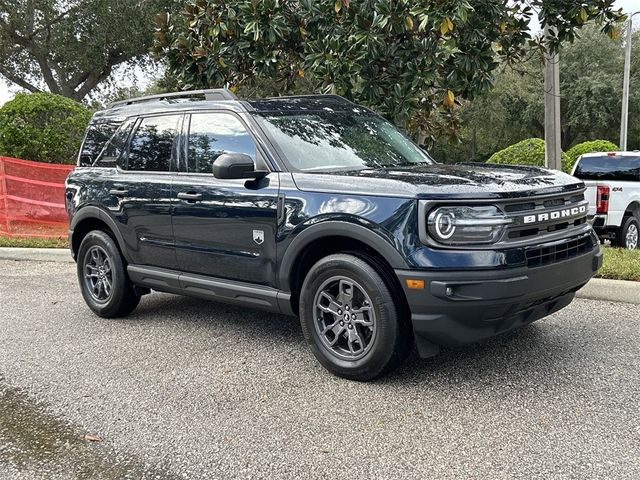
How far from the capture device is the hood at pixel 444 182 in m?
3.72

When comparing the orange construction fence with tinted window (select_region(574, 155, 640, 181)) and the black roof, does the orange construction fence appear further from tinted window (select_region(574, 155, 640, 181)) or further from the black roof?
tinted window (select_region(574, 155, 640, 181))

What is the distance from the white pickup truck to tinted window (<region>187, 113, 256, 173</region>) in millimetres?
5756

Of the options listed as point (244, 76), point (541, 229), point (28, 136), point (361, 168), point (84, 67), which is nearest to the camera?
point (541, 229)

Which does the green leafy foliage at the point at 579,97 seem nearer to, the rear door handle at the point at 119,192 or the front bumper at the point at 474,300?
the rear door handle at the point at 119,192

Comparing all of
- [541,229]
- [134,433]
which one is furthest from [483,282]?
[134,433]

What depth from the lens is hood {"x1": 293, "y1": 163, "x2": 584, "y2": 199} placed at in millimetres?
3719

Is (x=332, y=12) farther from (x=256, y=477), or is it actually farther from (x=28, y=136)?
(x=28, y=136)

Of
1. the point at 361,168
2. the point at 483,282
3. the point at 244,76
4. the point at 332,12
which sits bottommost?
the point at 483,282

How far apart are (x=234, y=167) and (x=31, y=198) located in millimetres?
7847

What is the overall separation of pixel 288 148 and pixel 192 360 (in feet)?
5.60

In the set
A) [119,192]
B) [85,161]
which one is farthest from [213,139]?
[85,161]

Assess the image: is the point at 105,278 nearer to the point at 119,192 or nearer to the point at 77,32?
the point at 119,192

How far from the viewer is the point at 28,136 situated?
38.7 ft

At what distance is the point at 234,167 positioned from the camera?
434cm
